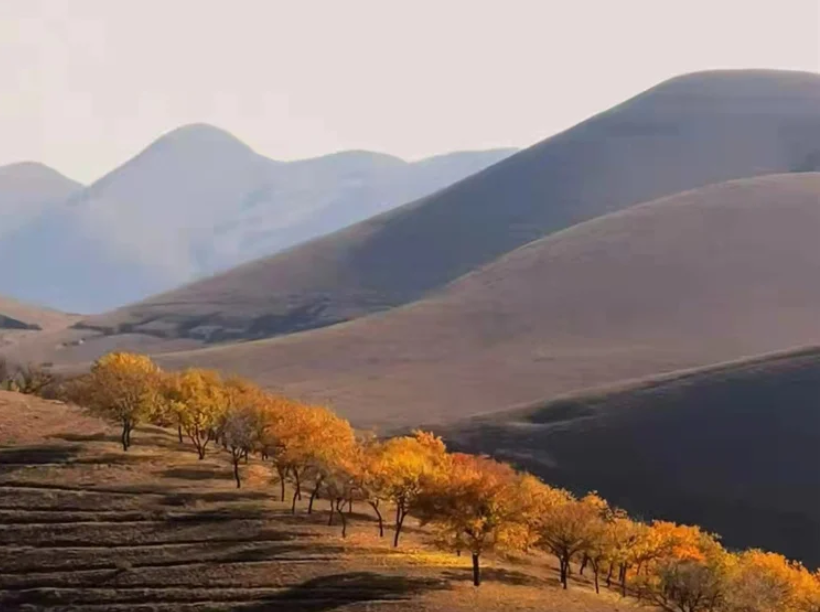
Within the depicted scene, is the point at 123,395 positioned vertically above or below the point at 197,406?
above

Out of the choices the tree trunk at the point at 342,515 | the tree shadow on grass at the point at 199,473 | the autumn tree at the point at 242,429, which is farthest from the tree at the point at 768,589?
the tree shadow on grass at the point at 199,473

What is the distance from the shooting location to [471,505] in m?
58.5

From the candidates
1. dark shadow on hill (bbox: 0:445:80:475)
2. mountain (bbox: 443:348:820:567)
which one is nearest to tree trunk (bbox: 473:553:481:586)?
dark shadow on hill (bbox: 0:445:80:475)

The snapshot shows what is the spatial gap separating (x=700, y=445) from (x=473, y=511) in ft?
281

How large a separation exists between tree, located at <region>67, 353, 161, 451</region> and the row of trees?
123 mm

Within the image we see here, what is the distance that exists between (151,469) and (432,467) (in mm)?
24007

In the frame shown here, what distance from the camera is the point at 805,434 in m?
135

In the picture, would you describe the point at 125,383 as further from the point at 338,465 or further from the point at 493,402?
the point at 493,402

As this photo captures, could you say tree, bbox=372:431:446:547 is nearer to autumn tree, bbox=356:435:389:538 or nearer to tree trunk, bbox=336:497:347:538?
autumn tree, bbox=356:435:389:538

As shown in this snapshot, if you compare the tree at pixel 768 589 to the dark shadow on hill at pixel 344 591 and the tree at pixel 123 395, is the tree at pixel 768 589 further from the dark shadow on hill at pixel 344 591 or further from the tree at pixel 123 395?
the tree at pixel 123 395


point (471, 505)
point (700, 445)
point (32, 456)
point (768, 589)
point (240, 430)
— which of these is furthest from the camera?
point (700, 445)

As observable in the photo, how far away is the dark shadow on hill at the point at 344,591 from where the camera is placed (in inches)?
2073

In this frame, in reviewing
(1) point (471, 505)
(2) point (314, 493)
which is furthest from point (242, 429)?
(1) point (471, 505)

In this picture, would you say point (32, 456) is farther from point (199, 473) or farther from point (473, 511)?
point (473, 511)
